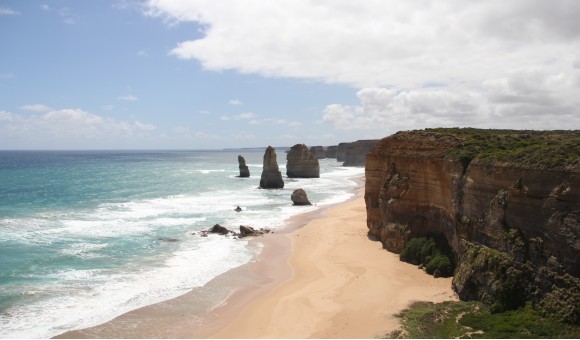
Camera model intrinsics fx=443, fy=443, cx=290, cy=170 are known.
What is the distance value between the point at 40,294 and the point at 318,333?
14.4 meters

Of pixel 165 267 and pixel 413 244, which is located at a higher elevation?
pixel 413 244

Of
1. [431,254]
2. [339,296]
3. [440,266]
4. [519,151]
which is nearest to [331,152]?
[431,254]

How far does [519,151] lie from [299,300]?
11.9 meters

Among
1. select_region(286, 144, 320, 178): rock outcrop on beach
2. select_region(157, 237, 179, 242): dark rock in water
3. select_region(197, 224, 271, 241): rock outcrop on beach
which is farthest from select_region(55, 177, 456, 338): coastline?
select_region(286, 144, 320, 178): rock outcrop on beach

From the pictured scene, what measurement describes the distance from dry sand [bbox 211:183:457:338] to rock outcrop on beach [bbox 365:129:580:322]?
2121 millimetres

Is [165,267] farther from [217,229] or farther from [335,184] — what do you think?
[335,184]

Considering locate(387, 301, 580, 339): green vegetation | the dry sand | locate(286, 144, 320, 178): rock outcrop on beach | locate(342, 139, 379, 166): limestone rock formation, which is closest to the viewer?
locate(387, 301, 580, 339): green vegetation

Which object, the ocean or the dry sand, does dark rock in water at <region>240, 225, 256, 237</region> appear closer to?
the ocean

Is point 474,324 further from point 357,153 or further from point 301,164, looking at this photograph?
point 357,153

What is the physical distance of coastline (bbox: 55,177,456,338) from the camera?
17.7 metres

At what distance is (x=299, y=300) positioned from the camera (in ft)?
68.4

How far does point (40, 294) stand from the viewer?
2203 centimetres

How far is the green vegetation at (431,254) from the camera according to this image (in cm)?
2239

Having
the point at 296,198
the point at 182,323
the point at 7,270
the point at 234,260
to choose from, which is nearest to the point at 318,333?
the point at 182,323
